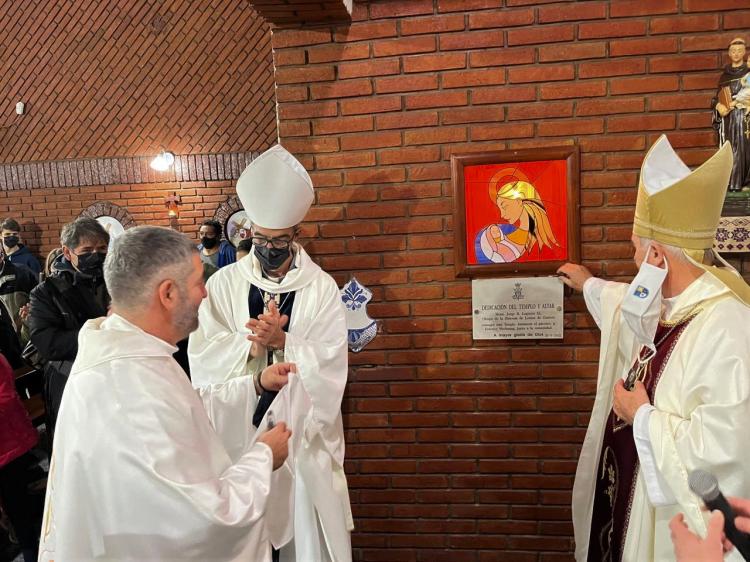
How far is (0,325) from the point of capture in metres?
3.91

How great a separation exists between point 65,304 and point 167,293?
2.11 metres

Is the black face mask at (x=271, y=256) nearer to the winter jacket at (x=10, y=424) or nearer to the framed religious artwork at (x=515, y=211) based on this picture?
the framed religious artwork at (x=515, y=211)

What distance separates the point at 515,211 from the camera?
2854 millimetres

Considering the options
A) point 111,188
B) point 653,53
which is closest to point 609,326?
point 653,53

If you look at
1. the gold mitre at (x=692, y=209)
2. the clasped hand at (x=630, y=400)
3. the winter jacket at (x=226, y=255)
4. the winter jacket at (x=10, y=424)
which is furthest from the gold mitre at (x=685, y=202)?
the winter jacket at (x=226, y=255)

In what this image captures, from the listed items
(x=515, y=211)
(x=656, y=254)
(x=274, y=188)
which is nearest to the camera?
(x=656, y=254)

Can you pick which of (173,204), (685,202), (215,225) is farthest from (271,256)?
(173,204)

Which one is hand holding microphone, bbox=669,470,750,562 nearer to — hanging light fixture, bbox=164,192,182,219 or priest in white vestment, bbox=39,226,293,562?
priest in white vestment, bbox=39,226,293,562

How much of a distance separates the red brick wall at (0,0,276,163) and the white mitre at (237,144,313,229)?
257 inches

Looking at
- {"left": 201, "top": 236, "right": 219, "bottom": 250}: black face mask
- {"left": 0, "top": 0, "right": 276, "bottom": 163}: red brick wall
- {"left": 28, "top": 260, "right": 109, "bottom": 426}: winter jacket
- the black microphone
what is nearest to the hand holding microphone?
the black microphone

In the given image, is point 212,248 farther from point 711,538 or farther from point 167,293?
point 711,538

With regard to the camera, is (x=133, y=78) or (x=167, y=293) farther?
(x=133, y=78)

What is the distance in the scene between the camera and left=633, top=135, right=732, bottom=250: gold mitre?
175cm

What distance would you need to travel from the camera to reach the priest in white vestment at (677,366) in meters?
1.64
